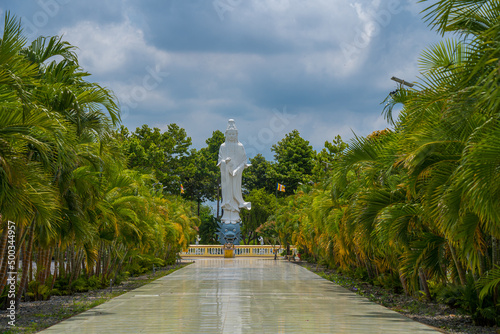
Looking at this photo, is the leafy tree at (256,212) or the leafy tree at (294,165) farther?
the leafy tree at (294,165)

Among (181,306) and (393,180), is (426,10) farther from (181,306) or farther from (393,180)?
(181,306)

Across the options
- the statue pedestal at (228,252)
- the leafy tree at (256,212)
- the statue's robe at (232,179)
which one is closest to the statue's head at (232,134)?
the statue's robe at (232,179)

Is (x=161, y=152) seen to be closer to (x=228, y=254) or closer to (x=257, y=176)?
(x=228, y=254)

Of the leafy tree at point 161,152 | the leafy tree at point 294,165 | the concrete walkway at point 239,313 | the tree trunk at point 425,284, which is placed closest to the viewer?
the concrete walkway at point 239,313

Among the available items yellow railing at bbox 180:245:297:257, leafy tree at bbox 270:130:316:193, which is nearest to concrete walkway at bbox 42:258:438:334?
yellow railing at bbox 180:245:297:257

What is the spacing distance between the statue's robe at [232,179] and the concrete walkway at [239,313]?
3663cm

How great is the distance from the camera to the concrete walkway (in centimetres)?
983

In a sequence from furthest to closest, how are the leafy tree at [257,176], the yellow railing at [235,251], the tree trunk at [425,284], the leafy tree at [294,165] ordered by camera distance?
the leafy tree at [257,176], the leafy tree at [294,165], the yellow railing at [235,251], the tree trunk at [425,284]

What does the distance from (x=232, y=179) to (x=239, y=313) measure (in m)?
43.4

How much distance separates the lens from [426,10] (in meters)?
6.15

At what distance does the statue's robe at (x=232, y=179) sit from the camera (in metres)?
54.8

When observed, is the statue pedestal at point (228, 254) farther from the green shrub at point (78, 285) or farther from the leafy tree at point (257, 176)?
the green shrub at point (78, 285)

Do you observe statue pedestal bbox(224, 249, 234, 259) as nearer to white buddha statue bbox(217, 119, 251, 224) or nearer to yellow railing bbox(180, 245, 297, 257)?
yellow railing bbox(180, 245, 297, 257)

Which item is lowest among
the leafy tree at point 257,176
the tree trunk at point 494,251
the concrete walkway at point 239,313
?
the concrete walkway at point 239,313
